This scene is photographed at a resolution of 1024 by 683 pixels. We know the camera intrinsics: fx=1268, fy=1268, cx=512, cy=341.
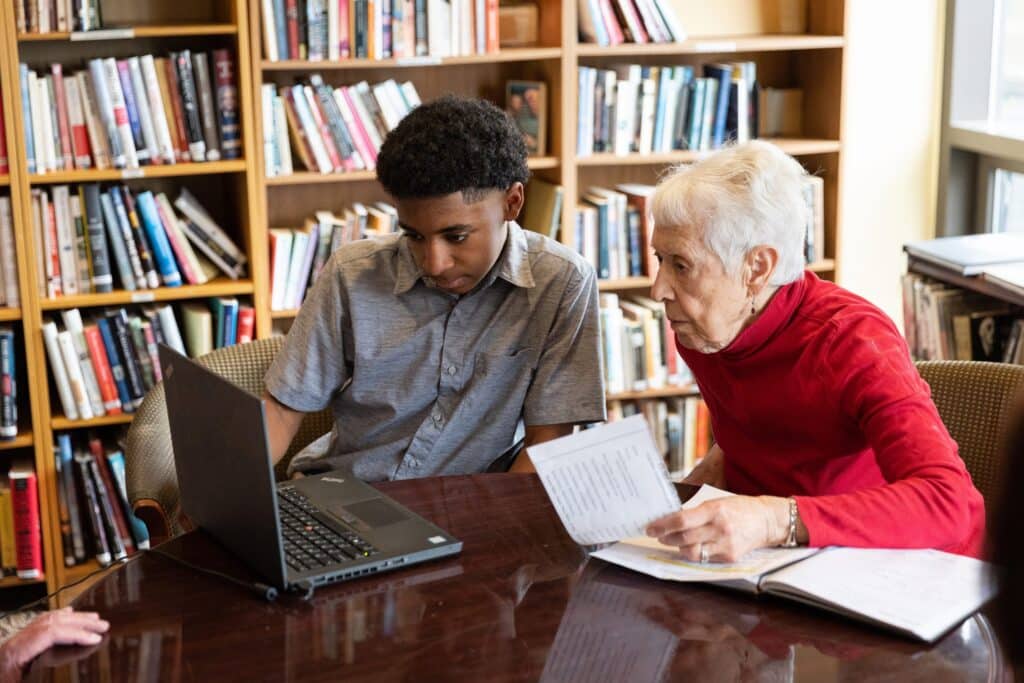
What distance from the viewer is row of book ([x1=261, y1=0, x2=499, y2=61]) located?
318 cm

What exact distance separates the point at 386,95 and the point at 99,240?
82cm

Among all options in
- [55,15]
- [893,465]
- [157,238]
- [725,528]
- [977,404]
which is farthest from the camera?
[157,238]

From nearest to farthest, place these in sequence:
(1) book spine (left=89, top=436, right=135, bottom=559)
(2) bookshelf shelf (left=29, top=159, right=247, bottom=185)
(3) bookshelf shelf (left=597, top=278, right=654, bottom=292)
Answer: (2) bookshelf shelf (left=29, top=159, right=247, bottom=185) → (1) book spine (left=89, top=436, right=135, bottom=559) → (3) bookshelf shelf (left=597, top=278, right=654, bottom=292)

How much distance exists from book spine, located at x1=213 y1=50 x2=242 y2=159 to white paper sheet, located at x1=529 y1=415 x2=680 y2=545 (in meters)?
1.97

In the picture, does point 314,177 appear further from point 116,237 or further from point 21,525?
point 21,525

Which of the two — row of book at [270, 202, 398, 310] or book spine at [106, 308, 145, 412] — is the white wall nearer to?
row of book at [270, 202, 398, 310]

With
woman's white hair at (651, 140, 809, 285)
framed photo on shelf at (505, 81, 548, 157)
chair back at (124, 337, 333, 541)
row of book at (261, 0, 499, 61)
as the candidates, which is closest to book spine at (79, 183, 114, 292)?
row of book at (261, 0, 499, 61)

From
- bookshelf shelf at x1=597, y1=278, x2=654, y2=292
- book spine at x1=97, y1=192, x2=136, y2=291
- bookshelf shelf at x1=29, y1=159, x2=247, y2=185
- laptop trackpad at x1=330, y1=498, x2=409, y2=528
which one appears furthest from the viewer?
bookshelf shelf at x1=597, y1=278, x2=654, y2=292

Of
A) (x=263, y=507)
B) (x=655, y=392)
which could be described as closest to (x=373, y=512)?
(x=263, y=507)

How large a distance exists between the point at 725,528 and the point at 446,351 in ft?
2.40

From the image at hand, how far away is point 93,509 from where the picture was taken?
3301 mm

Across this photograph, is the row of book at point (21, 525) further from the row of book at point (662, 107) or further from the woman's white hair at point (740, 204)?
the woman's white hair at point (740, 204)

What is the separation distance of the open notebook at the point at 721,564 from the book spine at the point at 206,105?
6.53 feet

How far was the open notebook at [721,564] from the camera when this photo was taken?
1.36 m
